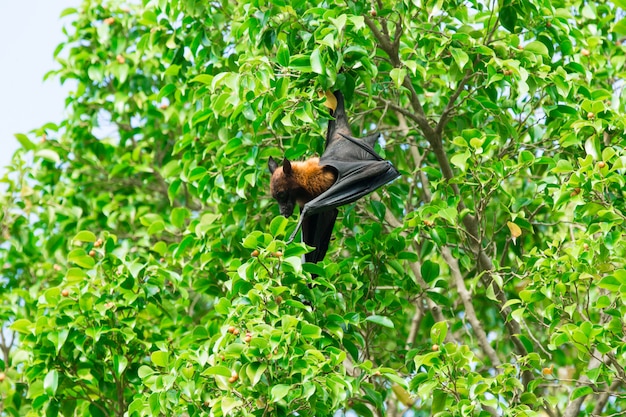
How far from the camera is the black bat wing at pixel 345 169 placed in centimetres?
745

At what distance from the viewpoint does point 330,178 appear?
25.1 ft

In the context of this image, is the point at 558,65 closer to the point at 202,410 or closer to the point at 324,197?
the point at 324,197

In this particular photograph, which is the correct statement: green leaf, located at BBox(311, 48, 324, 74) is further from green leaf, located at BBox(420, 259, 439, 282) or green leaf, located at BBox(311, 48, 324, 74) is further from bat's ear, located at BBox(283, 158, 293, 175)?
green leaf, located at BBox(420, 259, 439, 282)

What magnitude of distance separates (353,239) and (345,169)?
3.04 feet

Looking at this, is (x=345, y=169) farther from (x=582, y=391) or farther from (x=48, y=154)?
(x=48, y=154)

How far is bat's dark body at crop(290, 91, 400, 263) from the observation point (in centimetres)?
747

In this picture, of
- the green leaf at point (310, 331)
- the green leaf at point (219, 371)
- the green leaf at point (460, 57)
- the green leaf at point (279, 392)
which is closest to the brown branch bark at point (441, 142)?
the green leaf at point (460, 57)

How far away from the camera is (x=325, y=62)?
6.95 metres

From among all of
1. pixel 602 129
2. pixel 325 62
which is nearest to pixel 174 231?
pixel 325 62

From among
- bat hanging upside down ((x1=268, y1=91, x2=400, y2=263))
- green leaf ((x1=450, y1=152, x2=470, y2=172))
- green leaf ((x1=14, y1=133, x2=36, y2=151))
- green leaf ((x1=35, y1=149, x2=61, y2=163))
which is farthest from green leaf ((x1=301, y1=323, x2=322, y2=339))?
green leaf ((x1=14, y1=133, x2=36, y2=151))

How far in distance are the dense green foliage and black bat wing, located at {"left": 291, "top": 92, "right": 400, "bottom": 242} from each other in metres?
0.31

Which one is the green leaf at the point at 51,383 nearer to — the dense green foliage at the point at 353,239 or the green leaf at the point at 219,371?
the dense green foliage at the point at 353,239

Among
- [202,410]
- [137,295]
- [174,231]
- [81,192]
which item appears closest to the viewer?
[202,410]

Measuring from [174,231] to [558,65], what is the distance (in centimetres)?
429
